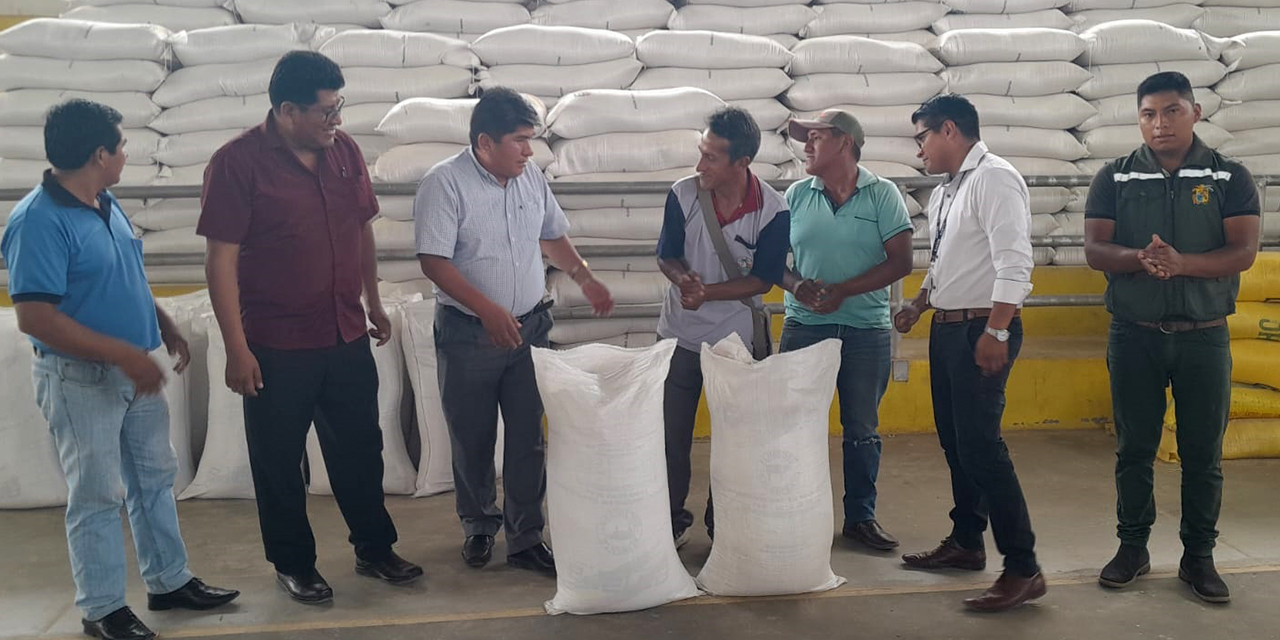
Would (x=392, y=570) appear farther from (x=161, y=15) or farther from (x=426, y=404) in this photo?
(x=161, y=15)

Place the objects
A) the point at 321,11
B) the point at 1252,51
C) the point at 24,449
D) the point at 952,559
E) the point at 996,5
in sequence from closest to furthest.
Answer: the point at 952,559 < the point at 24,449 < the point at 321,11 < the point at 1252,51 < the point at 996,5

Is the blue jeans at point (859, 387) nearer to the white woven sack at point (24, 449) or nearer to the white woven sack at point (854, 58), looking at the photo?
the white woven sack at point (854, 58)

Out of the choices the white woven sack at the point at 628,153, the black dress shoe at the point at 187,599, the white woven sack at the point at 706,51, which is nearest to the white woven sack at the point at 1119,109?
the white woven sack at the point at 706,51

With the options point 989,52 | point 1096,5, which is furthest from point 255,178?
point 1096,5

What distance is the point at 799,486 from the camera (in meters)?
2.82

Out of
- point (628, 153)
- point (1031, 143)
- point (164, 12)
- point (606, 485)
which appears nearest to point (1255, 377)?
point (1031, 143)

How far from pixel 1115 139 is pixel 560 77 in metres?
2.47

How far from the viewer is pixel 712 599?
9.46 feet

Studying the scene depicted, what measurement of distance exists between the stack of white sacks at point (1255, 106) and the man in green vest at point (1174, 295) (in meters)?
2.26

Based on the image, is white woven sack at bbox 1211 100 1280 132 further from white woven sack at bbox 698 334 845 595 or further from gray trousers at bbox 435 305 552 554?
gray trousers at bbox 435 305 552 554

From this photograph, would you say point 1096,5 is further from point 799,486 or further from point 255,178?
point 255,178

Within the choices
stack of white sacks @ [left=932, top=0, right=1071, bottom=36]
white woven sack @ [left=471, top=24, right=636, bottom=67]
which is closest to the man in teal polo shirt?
white woven sack @ [left=471, top=24, right=636, bottom=67]

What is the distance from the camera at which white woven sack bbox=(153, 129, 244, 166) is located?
445cm

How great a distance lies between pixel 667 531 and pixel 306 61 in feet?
5.05
